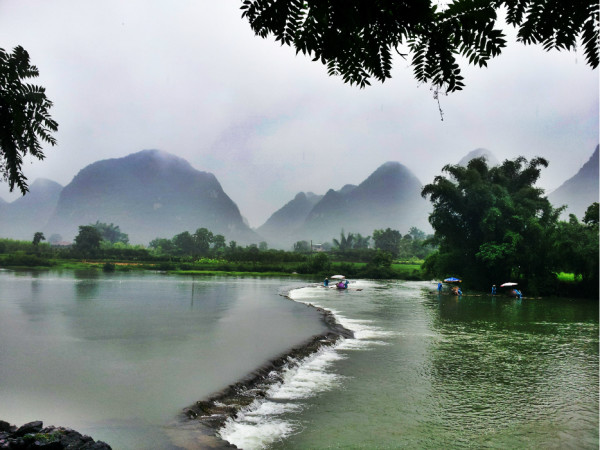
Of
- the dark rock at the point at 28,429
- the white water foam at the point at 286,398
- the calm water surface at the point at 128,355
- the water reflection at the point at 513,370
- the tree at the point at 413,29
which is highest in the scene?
the tree at the point at 413,29

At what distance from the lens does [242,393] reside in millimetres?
9844

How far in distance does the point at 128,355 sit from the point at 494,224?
31698mm

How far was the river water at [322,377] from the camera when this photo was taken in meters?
7.89

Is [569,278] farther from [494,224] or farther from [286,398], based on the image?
[286,398]

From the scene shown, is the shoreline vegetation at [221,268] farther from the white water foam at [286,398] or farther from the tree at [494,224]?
the white water foam at [286,398]

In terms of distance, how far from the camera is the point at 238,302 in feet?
95.3

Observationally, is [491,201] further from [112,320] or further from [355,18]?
[355,18]

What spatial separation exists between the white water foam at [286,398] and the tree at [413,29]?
287 inches

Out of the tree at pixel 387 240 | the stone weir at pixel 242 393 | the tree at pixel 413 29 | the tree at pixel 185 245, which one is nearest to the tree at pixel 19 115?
the tree at pixel 413 29

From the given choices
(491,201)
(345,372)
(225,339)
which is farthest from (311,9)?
(491,201)

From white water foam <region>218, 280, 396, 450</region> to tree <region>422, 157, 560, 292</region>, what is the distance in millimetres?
23932

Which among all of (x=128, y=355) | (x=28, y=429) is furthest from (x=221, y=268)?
(x=28, y=429)

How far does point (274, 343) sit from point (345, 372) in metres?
4.56

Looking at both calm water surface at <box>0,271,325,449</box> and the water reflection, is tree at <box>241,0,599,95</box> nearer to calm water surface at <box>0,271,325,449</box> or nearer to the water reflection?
calm water surface at <box>0,271,325,449</box>
